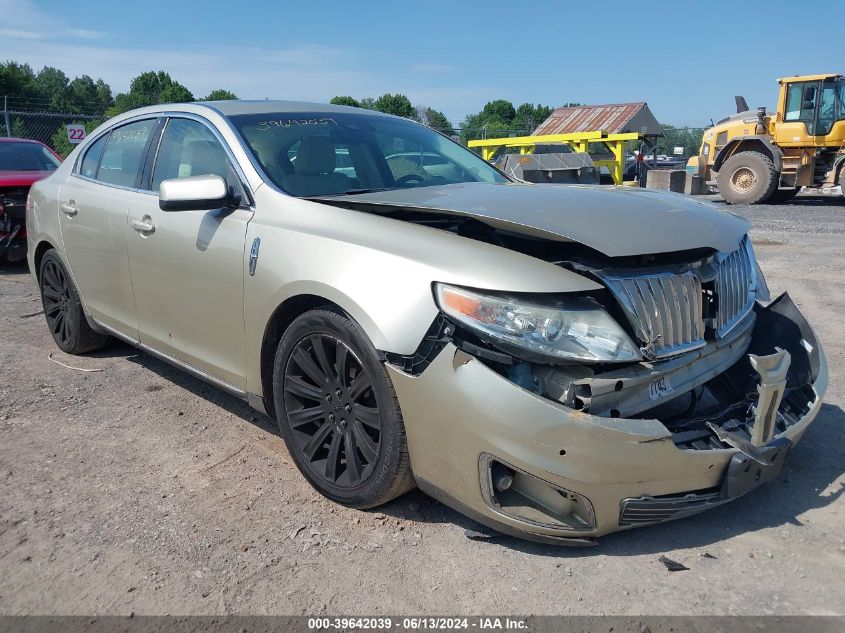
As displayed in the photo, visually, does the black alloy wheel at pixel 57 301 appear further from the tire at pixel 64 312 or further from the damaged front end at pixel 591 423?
the damaged front end at pixel 591 423

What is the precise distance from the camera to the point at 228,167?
352 centimetres

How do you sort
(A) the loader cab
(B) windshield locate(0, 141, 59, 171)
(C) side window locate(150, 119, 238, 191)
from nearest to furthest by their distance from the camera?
(C) side window locate(150, 119, 238, 191)
(B) windshield locate(0, 141, 59, 171)
(A) the loader cab

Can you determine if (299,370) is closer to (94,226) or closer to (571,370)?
(571,370)

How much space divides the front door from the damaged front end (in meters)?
1.13

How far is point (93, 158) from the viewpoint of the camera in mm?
4723

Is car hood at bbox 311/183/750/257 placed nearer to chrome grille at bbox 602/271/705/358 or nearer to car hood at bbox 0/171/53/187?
chrome grille at bbox 602/271/705/358

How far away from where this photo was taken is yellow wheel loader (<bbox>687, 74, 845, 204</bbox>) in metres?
15.7

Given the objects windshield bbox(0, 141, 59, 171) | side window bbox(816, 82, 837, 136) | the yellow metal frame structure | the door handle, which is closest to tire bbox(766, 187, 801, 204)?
side window bbox(816, 82, 837, 136)

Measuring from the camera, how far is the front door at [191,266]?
3.32 meters

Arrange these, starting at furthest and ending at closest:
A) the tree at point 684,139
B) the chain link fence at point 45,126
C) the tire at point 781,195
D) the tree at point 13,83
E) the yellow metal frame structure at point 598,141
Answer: the tree at point 13,83 → the tree at point 684,139 → the chain link fence at point 45,126 → the tire at point 781,195 → the yellow metal frame structure at point 598,141

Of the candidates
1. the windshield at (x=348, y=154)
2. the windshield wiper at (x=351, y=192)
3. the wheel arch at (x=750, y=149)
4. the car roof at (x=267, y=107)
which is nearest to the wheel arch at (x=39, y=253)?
the car roof at (x=267, y=107)

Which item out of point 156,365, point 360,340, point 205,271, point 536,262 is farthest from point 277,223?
point 156,365

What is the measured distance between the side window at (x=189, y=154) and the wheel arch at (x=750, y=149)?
15501 mm

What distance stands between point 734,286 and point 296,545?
2.08 metres
